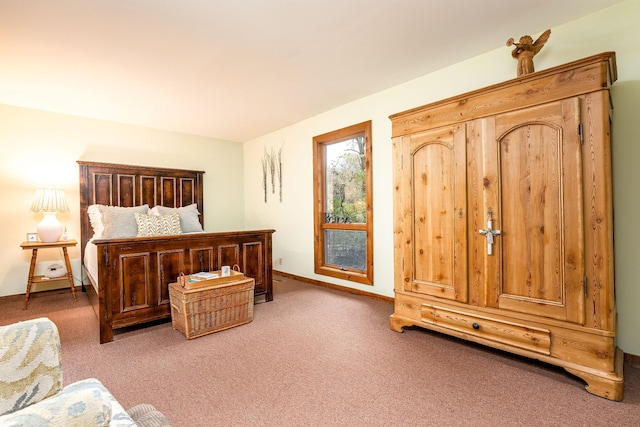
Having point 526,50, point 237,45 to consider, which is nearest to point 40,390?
point 237,45

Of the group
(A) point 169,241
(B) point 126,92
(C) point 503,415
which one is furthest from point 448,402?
(B) point 126,92

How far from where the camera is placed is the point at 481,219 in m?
2.29

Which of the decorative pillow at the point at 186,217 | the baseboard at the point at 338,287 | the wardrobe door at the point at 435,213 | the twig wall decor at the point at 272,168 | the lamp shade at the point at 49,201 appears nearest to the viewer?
the wardrobe door at the point at 435,213

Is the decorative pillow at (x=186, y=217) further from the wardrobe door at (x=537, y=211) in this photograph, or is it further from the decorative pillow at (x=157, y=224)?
the wardrobe door at (x=537, y=211)

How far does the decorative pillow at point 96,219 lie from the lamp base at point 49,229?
34 centimetres

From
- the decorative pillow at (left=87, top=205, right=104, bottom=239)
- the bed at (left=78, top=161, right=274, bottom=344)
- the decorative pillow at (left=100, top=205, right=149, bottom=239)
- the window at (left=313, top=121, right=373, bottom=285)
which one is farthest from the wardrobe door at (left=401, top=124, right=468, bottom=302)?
the decorative pillow at (left=87, top=205, right=104, bottom=239)

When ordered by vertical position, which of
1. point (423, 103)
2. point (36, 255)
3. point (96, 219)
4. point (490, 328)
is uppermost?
point (423, 103)

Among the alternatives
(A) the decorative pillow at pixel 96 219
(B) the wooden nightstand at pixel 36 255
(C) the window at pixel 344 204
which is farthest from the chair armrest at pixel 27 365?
(B) the wooden nightstand at pixel 36 255

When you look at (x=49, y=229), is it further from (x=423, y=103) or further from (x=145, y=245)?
(x=423, y=103)

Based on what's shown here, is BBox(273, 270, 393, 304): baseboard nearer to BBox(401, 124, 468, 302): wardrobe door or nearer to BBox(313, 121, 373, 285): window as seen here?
BBox(313, 121, 373, 285): window

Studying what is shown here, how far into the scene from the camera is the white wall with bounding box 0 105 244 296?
3912mm

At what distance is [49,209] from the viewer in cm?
383

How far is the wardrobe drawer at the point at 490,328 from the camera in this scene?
79.6 inches

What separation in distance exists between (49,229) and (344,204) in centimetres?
369
